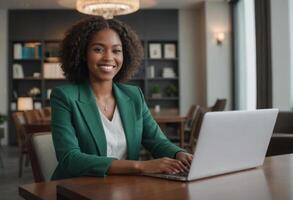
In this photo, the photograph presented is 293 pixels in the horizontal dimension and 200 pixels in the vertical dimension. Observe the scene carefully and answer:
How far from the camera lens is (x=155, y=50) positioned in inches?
363

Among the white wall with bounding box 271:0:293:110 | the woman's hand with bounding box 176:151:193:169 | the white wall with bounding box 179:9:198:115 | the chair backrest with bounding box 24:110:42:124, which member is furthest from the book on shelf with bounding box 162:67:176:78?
the woman's hand with bounding box 176:151:193:169

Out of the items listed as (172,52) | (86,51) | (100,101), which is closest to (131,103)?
(100,101)

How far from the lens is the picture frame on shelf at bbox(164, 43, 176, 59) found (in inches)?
364

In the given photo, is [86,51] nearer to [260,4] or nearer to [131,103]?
[131,103]

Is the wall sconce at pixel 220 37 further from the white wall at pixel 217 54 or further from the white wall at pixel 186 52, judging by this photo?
the white wall at pixel 186 52

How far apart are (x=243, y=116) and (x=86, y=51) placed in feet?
2.51

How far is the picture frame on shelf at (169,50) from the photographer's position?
9234 millimetres

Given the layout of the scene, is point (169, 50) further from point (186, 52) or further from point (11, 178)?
point (11, 178)

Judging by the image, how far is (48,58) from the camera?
908cm

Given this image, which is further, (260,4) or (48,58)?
(48,58)

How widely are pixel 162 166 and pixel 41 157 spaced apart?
61 cm

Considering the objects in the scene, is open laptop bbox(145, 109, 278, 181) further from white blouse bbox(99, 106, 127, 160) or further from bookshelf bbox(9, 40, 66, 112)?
bookshelf bbox(9, 40, 66, 112)

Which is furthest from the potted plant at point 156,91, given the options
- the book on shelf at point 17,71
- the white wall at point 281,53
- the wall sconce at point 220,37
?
the white wall at point 281,53

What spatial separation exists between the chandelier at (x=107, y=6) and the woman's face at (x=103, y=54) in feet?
15.1
